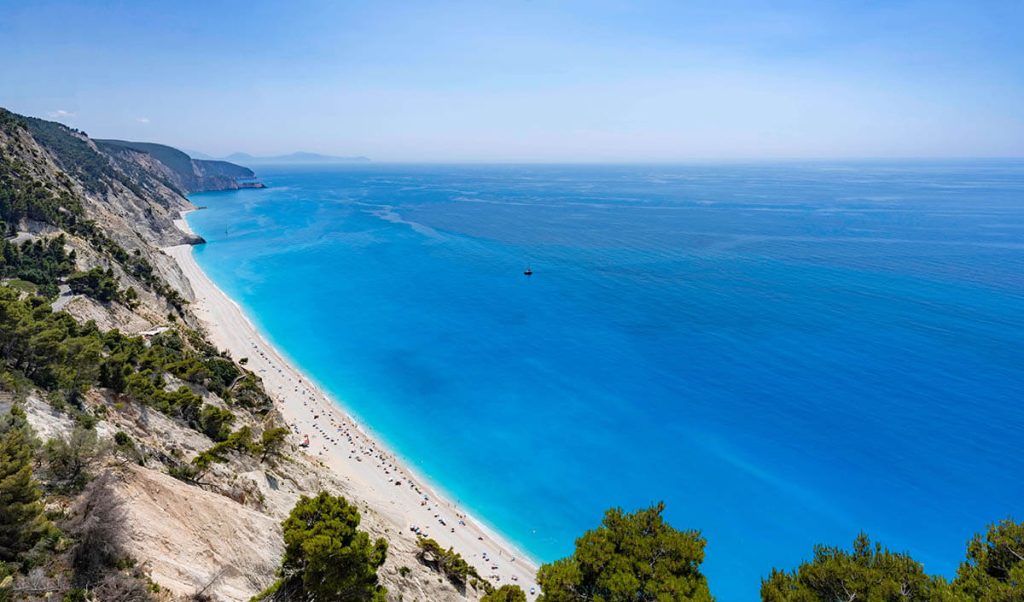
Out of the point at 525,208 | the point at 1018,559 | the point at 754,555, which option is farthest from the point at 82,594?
the point at 525,208

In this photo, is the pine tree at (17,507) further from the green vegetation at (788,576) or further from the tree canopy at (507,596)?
the green vegetation at (788,576)

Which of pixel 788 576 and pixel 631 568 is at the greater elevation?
pixel 631 568

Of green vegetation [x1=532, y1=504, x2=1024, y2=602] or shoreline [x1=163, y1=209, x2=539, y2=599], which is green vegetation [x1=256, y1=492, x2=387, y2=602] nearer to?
green vegetation [x1=532, y1=504, x2=1024, y2=602]

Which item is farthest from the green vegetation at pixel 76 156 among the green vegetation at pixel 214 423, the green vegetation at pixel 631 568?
Answer: the green vegetation at pixel 631 568

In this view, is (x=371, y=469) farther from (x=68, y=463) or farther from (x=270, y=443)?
(x=68, y=463)

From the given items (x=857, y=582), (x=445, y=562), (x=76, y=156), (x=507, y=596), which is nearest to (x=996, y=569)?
(x=857, y=582)

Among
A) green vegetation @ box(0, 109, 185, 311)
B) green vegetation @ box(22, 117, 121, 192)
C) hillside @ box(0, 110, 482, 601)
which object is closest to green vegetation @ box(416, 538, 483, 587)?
hillside @ box(0, 110, 482, 601)
